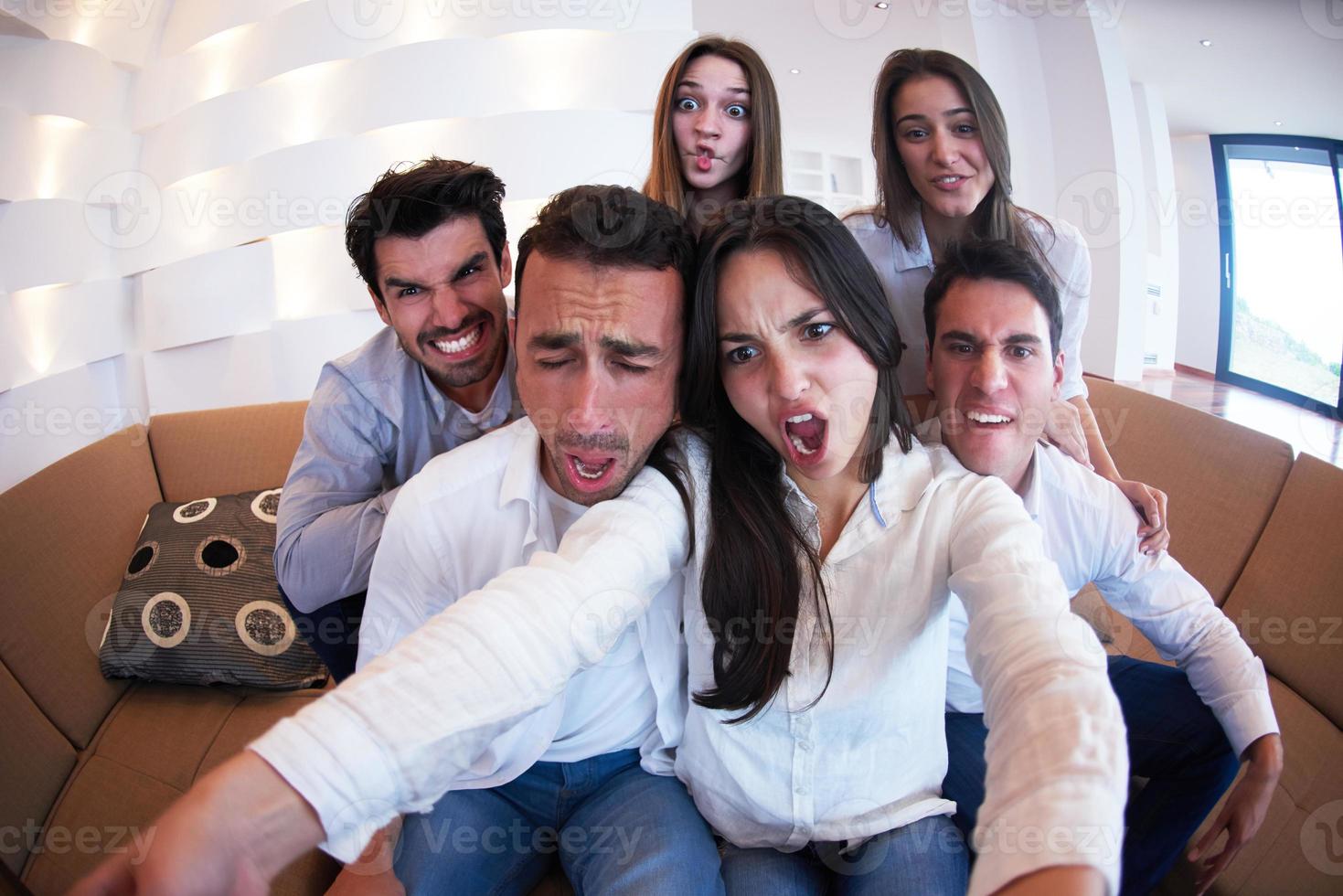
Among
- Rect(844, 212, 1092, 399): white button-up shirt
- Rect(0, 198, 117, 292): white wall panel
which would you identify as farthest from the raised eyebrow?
Rect(0, 198, 117, 292): white wall panel

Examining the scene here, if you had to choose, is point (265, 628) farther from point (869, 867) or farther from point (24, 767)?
point (869, 867)

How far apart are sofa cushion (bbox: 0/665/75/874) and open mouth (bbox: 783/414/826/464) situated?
199cm

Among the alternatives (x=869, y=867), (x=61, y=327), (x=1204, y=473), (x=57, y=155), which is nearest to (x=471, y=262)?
(x=869, y=867)

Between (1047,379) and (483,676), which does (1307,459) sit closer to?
(1047,379)

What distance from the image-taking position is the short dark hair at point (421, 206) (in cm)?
158

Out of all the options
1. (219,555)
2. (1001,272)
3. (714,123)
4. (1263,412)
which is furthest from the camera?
(1263,412)

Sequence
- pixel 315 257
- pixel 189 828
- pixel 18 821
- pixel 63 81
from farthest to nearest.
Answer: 1. pixel 315 257
2. pixel 63 81
3. pixel 18 821
4. pixel 189 828

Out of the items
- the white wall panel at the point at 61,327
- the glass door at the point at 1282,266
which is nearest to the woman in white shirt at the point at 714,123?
the glass door at the point at 1282,266

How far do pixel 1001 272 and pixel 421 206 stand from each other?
3.88ft

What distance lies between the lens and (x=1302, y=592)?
176 centimetres

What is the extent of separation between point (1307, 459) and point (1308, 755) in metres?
0.70

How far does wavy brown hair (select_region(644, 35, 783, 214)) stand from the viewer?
201 centimetres

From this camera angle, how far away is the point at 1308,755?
160 centimetres

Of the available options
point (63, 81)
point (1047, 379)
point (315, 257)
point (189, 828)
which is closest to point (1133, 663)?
point (1047, 379)
